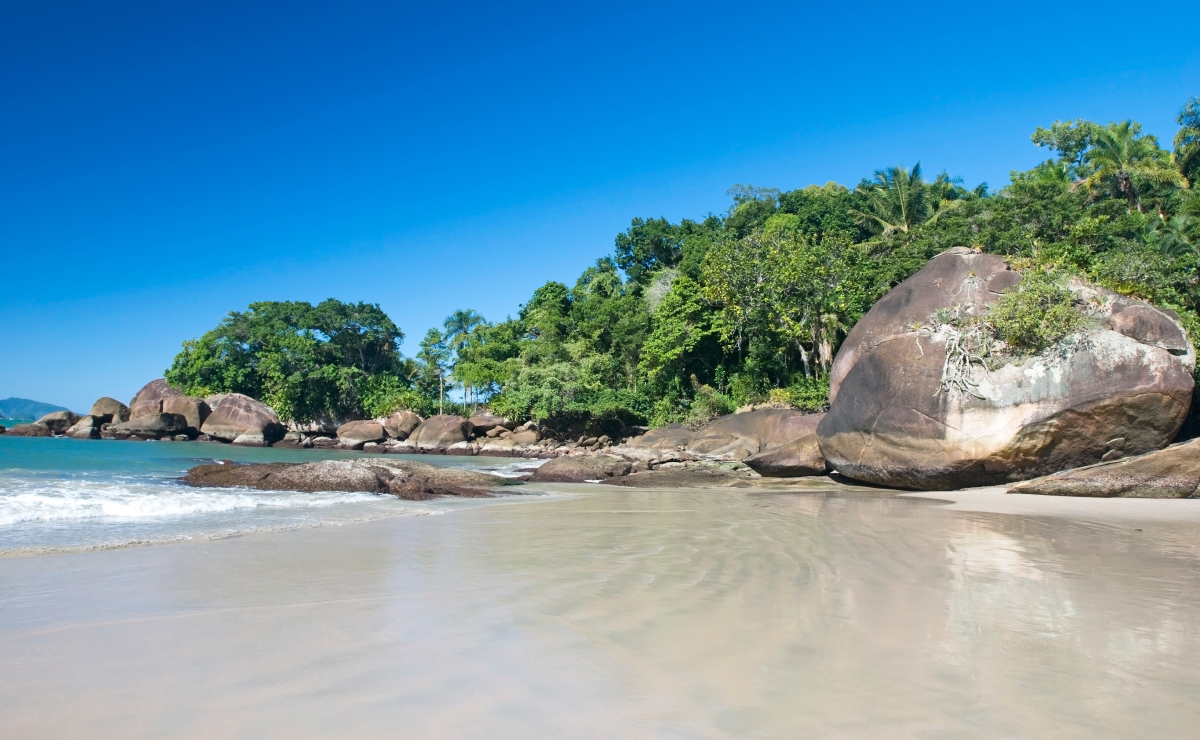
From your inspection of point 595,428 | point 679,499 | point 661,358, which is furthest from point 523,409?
point 679,499

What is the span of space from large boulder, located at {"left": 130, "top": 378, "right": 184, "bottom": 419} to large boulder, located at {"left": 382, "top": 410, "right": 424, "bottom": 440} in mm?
14384

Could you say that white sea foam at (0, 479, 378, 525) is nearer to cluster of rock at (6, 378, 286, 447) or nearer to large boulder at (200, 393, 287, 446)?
large boulder at (200, 393, 287, 446)

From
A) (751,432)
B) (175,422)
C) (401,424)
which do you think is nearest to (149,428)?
(175,422)

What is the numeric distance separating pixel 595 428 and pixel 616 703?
31.7 metres

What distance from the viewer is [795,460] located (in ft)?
53.7

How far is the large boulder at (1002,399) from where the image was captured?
11648 millimetres

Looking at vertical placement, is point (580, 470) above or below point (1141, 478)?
below

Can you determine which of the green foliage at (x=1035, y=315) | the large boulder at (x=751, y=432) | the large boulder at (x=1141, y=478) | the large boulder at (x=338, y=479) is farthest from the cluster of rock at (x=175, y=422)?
the large boulder at (x=1141, y=478)

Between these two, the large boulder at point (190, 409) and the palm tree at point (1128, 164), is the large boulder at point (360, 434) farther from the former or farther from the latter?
the palm tree at point (1128, 164)

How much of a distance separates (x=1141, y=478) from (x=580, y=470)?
1138cm

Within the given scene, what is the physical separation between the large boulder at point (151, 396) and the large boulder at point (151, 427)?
1645mm

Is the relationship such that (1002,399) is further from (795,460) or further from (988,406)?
(795,460)

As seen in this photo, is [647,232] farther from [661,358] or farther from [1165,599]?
[1165,599]

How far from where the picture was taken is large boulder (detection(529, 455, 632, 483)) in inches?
695
